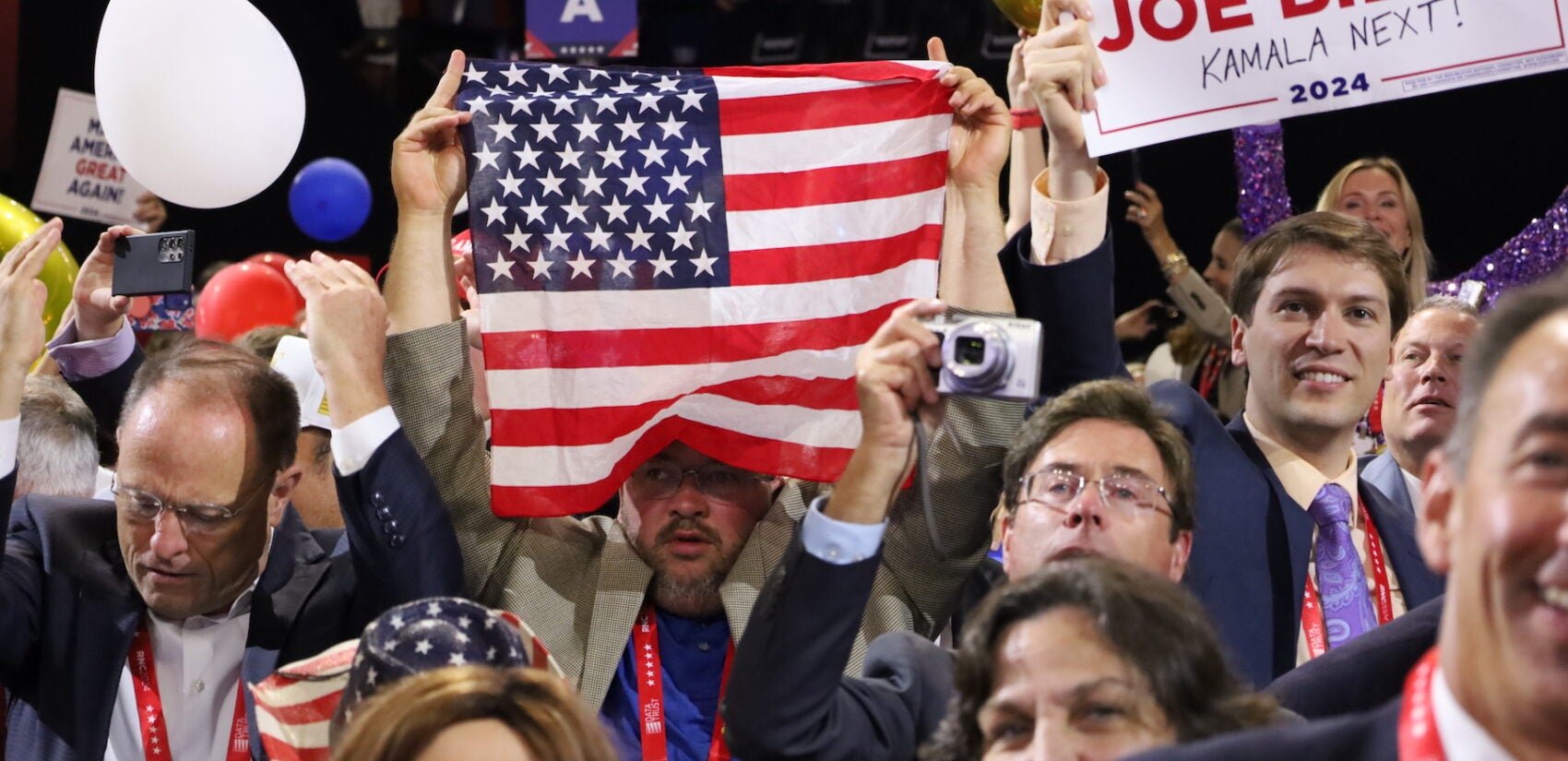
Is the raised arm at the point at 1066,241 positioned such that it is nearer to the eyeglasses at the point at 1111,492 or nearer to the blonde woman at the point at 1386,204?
the eyeglasses at the point at 1111,492


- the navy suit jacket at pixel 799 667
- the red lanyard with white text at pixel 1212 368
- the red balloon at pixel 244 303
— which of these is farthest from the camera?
the red lanyard with white text at pixel 1212 368

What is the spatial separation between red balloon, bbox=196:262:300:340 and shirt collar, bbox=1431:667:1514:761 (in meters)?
4.93

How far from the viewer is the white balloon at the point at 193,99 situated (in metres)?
3.53

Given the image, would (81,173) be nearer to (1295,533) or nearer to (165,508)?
(165,508)

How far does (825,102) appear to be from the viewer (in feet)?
10.5

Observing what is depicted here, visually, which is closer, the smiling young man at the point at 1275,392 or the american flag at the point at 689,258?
the smiling young man at the point at 1275,392

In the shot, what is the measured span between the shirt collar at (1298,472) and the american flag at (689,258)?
65 cm

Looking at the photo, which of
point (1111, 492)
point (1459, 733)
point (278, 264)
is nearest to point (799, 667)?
point (1111, 492)

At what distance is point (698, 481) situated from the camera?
3.07 meters

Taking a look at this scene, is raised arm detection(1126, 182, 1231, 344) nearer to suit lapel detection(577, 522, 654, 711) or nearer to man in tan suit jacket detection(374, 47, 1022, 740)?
man in tan suit jacket detection(374, 47, 1022, 740)

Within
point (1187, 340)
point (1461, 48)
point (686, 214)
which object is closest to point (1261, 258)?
point (1461, 48)

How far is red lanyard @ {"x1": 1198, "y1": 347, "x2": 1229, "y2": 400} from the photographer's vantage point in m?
5.89

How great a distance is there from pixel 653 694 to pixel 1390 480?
169 centimetres

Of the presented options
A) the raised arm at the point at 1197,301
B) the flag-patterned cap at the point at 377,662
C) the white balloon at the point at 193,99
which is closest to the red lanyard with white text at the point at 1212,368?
the raised arm at the point at 1197,301
